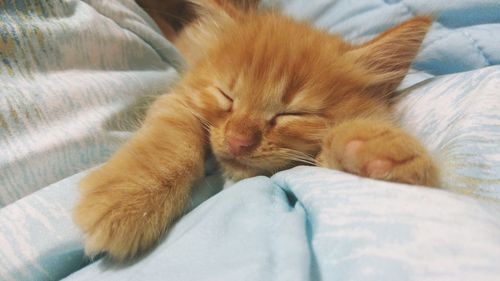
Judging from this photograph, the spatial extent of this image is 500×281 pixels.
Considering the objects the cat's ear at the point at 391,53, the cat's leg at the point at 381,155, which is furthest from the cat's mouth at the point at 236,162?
the cat's ear at the point at 391,53

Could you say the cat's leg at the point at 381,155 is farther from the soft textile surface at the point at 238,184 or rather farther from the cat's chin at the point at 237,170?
the cat's chin at the point at 237,170

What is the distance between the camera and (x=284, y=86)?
0.89 metres

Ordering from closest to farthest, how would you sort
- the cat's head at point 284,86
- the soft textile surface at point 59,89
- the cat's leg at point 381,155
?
the cat's leg at point 381,155 → the soft textile surface at point 59,89 → the cat's head at point 284,86

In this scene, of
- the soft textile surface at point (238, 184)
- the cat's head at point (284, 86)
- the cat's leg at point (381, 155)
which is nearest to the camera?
the soft textile surface at point (238, 184)

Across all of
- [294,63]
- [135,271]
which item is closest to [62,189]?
[135,271]

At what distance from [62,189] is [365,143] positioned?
540mm

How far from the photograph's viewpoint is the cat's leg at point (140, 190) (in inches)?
25.0

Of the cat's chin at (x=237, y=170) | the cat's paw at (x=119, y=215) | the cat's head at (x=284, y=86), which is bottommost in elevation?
the cat's chin at (x=237, y=170)

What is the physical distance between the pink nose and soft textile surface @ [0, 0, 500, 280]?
11 centimetres

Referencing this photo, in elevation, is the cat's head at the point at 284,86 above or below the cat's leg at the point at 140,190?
above

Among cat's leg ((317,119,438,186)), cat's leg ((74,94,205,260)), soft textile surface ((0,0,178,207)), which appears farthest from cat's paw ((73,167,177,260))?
cat's leg ((317,119,438,186))

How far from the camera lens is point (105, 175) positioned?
2.34 feet

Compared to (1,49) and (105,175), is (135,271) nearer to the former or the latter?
(105,175)

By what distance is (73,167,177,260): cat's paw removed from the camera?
63 cm
